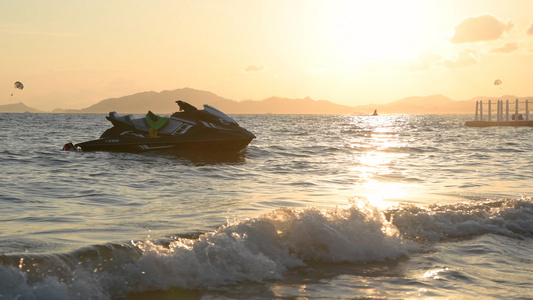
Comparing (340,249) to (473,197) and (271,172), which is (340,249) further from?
(271,172)

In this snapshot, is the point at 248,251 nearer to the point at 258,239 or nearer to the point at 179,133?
the point at 258,239

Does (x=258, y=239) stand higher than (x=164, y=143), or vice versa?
(x=164, y=143)

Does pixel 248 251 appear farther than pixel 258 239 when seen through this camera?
No

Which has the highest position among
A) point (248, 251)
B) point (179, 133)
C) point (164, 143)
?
point (179, 133)

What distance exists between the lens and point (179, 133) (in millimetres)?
20750

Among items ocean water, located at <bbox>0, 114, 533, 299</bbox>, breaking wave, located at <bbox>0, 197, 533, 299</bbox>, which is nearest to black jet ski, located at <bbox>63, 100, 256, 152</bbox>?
ocean water, located at <bbox>0, 114, 533, 299</bbox>

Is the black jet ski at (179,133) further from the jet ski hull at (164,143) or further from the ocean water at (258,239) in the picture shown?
the ocean water at (258,239)

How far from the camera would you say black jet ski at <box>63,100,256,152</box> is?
67.4ft

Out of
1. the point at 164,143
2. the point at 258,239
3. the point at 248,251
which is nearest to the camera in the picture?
the point at 248,251

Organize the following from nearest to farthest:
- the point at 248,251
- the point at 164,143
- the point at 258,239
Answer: the point at 248,251 → the point at 258,239 → the point at 164,143

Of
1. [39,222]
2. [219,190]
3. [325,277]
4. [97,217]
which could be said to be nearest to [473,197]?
[219,190]

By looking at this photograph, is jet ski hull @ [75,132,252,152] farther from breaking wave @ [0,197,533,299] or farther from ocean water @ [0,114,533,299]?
breaking wave @ [0,197,533,299]

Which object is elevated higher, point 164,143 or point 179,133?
point 179,133

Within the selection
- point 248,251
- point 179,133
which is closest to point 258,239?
point 248,251
